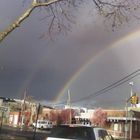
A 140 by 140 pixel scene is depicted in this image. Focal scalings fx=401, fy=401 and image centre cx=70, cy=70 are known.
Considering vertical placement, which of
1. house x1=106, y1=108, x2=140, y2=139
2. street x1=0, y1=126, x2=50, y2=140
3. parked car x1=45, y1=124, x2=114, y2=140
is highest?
house x1=106, y1=108, x2=140, y2=139

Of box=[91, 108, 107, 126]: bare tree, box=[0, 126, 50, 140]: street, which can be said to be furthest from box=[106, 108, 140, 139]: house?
box=[0, 126, 50, 140]: street

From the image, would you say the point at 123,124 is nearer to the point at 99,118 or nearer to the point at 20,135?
the point at 99,118

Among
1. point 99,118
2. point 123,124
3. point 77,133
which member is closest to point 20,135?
point 77,133

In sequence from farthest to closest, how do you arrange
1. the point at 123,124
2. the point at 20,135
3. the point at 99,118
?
the point at 99,118 → the point at 123,124 → the point at 20,135

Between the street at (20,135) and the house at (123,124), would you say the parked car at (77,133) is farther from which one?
the house at (123,124)

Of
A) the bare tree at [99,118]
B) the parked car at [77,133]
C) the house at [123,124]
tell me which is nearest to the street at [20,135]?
A: the parked car at [77,133]

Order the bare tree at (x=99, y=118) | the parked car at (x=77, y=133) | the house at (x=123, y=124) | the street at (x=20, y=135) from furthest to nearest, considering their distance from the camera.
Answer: the bare tree at (x=99, y=118) → the house at (x=123, y=124) → the street at (x=20, y=135) → the parked car at (x=77, y=133)

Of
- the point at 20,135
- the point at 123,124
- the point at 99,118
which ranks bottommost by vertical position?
the point at 20,135

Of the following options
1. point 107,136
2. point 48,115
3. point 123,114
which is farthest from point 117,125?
point 107,136

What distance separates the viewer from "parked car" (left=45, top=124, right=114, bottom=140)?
50.1 feet

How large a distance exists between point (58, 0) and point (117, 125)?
6701cm

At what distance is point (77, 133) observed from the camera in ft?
51.1

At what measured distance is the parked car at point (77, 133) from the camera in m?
15.3

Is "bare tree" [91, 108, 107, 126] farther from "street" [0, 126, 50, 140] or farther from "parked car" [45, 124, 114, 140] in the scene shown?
"parked car" [45, 124, 114, 140]
